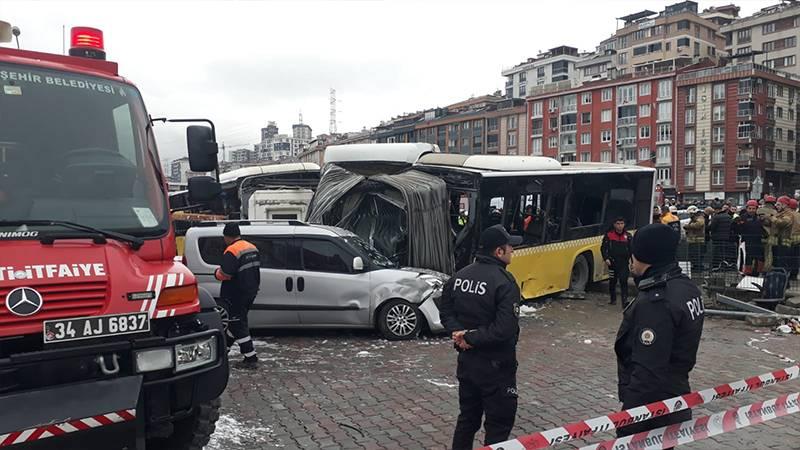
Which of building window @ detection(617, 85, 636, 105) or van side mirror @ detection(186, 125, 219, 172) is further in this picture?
building window @ detection(617, 85, 636, 105)

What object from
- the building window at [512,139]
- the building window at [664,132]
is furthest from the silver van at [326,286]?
the building window at [512,139]

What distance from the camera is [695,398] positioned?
3.85 m

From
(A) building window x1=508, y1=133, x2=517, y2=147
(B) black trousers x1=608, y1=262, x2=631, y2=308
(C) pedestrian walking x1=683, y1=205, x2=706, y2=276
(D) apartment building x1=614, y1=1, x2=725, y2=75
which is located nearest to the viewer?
(B) black trousers x1=608, y1=262, x2=631, y2=308

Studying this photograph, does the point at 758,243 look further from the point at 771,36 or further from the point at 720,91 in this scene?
the point at 771,36

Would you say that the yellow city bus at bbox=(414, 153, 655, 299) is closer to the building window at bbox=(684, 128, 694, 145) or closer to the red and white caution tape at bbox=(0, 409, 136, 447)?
the red and white caution tape at bbox=(0, 409, 136, 447)

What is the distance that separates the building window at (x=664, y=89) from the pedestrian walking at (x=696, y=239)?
60492 mm

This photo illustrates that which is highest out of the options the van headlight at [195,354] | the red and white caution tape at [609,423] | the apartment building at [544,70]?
the apartment building at [544,70]

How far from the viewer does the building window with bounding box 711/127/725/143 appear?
66812 millimetres

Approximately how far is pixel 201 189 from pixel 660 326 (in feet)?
11.4

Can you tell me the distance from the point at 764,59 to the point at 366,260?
93.2 m

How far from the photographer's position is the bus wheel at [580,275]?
13.4 m

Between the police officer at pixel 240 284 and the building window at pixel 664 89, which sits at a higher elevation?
the building window at pixel 664 89

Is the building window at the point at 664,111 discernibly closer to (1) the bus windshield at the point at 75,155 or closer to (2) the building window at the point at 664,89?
(2) the building window at the point at 664,89

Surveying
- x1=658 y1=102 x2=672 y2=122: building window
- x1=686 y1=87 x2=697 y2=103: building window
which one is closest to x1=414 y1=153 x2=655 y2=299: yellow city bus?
x1=686 y1=87 x2=697 y2=103: building window
